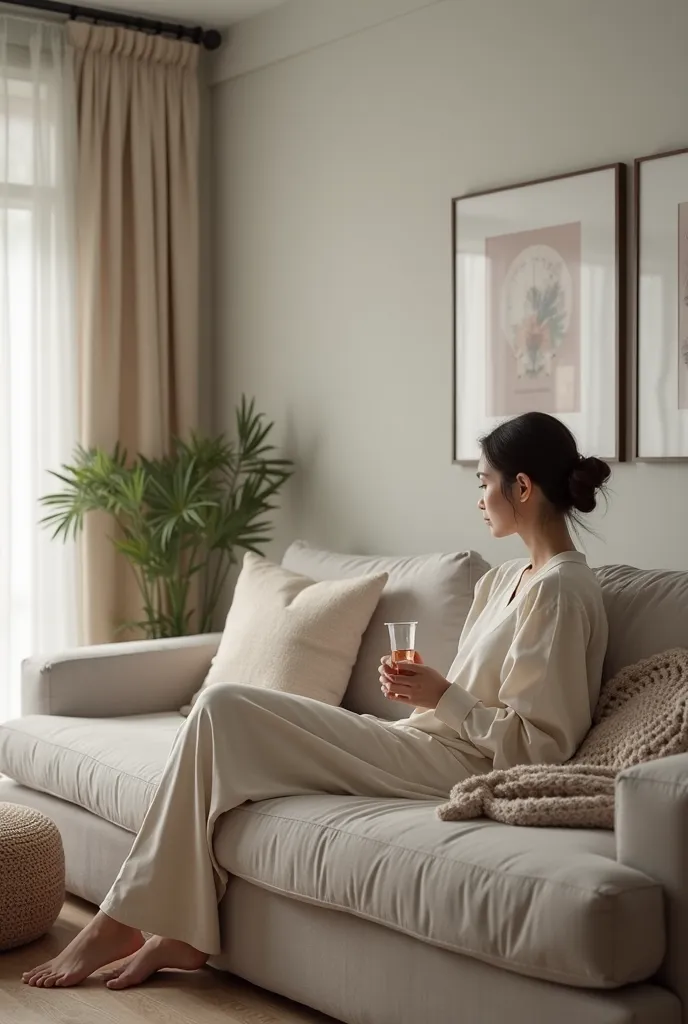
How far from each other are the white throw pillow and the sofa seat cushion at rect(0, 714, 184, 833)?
0.95 ft

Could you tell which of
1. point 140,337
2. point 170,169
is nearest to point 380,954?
point 140,337

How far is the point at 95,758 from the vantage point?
3463 mm

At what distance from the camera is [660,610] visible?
2936 millimetres

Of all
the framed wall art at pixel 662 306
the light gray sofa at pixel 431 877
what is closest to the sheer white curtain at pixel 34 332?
the light gray sofa at pixel 431 877

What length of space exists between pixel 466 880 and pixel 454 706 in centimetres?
49

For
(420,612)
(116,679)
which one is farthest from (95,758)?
(420,612)

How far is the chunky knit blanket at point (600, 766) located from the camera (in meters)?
2.51

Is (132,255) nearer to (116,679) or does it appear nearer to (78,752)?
(116,679)

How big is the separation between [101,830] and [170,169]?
257 centimetres

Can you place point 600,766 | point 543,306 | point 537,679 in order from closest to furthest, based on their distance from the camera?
1. point 600,766
2. point 537,679
3. point 543,306

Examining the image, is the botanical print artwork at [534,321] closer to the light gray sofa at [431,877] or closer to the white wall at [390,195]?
the white wall at [390,195]

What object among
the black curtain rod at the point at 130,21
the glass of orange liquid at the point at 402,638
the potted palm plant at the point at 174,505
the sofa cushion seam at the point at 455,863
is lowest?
the sofa cushion seam at the point at 455,863

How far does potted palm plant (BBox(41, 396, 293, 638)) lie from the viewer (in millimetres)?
4578

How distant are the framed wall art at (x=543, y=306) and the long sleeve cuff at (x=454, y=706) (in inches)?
41.8
